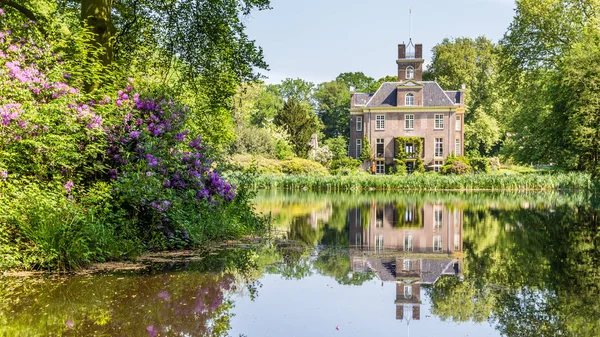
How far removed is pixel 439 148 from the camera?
155 feet

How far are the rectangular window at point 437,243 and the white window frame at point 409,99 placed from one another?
38.3m

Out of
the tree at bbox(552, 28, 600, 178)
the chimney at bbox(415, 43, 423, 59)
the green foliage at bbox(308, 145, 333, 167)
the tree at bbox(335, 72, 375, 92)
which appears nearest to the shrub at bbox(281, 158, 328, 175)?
the green foliage at bbox(308, 145, 333, 167)

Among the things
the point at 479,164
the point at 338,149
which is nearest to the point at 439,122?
the point at 479,164

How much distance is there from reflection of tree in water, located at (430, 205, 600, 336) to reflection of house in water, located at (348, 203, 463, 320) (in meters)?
0.24

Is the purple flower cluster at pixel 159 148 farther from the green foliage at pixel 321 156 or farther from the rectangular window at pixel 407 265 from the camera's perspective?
the green foliage at pixel 321 156

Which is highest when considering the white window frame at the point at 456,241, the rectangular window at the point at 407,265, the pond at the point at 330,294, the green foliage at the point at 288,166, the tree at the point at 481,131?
the tree at the point at 481,131

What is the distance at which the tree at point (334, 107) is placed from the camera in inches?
2825

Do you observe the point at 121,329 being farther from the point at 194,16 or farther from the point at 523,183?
the point at 523,183

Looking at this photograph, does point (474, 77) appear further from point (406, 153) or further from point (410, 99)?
point (406, 153)

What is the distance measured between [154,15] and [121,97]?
241 inches

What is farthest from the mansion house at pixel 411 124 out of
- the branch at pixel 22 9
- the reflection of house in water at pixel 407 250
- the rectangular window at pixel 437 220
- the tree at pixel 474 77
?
the branch at pixel 22 9

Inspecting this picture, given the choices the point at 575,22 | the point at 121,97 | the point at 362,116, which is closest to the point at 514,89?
the point at 575,22

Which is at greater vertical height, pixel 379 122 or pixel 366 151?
pixel 379 122

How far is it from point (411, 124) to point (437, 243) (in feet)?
129
